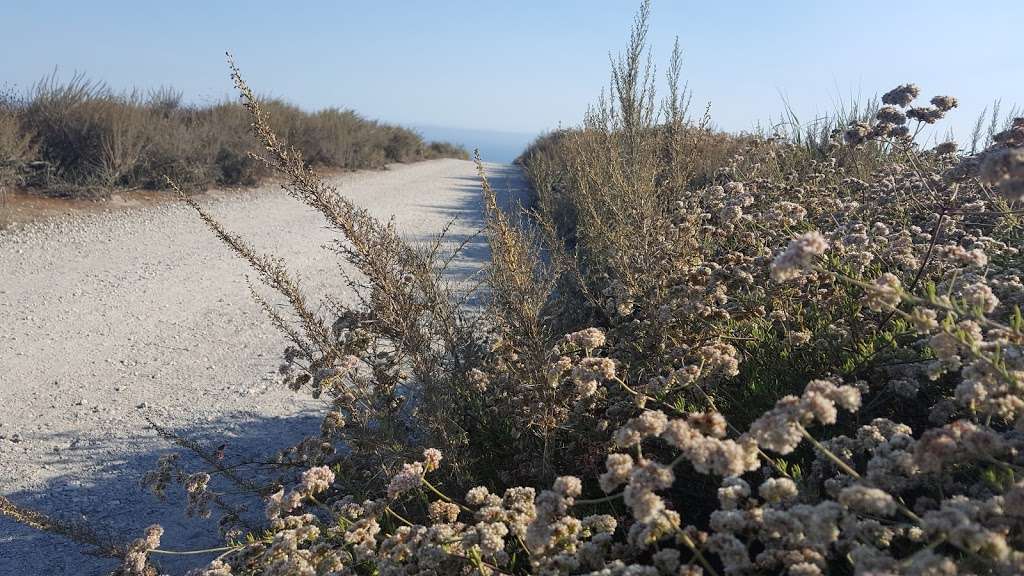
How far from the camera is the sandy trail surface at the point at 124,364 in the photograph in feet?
12.3

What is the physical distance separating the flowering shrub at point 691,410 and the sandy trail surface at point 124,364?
0.57 m

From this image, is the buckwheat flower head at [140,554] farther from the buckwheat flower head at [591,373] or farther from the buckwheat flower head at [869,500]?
the buckwheat flower head at [869,500]

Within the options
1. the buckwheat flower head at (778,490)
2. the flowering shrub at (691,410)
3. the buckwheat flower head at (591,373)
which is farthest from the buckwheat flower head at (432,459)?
the buckwheat flower head at (778,490)

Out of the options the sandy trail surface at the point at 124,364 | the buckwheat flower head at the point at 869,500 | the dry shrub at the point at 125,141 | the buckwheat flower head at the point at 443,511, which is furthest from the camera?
the dry shrub at the point at 125,141

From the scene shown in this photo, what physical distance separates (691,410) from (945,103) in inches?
121

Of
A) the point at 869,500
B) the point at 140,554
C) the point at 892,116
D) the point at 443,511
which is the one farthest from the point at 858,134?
the point at 140,554

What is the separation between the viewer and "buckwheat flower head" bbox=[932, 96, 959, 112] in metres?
4.54

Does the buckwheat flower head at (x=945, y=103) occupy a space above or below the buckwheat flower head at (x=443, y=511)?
above

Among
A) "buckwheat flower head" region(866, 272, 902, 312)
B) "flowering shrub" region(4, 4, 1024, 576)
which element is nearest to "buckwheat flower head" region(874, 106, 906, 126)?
"flowering shrub" region(4, 4, 1024, 576)

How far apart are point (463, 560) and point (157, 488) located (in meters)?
1.73

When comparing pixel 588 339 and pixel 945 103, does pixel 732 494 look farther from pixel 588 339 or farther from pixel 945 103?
pixel 945 103

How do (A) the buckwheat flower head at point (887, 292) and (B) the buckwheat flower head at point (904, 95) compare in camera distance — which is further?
(B) the buckwheat flower head at point (904, 95)

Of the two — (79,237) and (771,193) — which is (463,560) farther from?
(79,237)

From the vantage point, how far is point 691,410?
3059 millimetres
